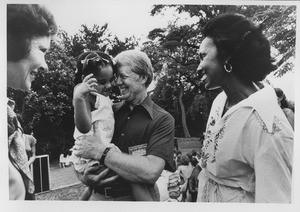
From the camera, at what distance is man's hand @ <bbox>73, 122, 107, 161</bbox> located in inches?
121

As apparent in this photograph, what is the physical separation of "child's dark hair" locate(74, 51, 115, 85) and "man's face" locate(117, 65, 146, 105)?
11cm

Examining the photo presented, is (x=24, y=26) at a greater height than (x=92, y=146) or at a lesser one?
greater

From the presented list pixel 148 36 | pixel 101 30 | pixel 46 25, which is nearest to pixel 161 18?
pixel 148 36

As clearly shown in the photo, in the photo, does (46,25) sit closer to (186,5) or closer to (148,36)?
(148,36)

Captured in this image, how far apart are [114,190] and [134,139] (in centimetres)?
46

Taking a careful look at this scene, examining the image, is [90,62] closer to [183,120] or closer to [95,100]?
[95,100]

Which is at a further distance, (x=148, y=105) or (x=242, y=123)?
(x=148, y=105)

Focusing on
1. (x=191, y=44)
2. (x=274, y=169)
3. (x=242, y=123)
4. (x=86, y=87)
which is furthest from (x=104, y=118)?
(x=274, y=169)

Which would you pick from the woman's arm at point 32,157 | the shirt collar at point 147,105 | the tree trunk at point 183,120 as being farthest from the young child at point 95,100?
the tree trunk at point 183,120

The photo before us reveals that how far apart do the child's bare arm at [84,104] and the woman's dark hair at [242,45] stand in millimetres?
1068

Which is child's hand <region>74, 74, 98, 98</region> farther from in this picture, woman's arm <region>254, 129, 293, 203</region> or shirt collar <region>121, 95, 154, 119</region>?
woman's arm <region>254, 129, 293, 203</region>

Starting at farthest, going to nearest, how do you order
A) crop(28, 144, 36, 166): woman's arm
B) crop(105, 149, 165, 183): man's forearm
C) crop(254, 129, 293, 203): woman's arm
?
crop(28, 144, 36, 166): woman's arm, crop(105, 149, 165, 183): man's forearm, crop(254, 129, 293, 203): woman's arm

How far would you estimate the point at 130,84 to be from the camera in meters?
3.11

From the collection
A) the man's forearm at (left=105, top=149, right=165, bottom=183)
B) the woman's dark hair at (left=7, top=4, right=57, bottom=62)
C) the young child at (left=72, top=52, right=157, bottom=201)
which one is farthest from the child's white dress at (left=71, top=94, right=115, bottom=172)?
the woman's dark hair at (left=7, top=4, right=57, bottom=62)
